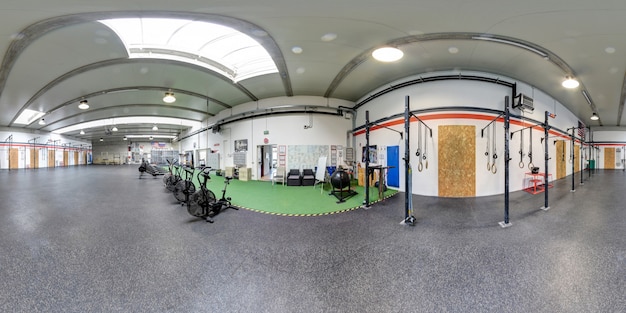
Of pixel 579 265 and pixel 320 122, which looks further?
pixel 320 122

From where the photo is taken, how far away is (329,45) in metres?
4.94

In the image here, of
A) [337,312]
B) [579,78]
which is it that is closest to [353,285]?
[337,312]

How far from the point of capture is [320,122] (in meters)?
10.1

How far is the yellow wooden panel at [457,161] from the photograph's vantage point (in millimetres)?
6648

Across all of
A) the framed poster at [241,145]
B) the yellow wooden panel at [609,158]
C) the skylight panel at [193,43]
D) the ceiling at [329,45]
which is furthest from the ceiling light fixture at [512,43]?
the yellow wooden panel at [609,158]

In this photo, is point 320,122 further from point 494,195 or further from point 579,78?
point 579,78

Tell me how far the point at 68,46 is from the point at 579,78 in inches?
538

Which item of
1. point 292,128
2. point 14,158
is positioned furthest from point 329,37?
point 14,158

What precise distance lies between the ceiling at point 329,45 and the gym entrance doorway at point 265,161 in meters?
2.99

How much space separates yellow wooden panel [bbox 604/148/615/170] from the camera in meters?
17.3

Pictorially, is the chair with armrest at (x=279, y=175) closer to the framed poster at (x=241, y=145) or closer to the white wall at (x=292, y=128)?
the white wall at (x=292, y=128)

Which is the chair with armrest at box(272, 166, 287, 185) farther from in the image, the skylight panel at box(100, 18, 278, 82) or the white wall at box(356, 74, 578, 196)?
the white wall at box(356, 74, 578, 196)

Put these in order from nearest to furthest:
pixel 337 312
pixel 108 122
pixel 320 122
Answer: pixel 337 312
pixel 320 122
pixel 108 122

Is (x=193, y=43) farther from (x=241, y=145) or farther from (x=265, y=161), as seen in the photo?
(x=265, y=161)
